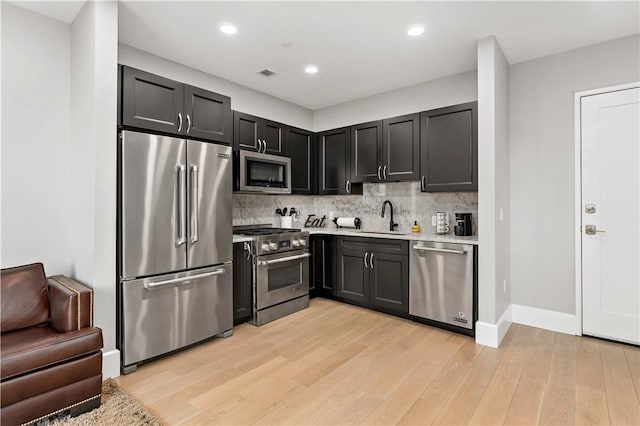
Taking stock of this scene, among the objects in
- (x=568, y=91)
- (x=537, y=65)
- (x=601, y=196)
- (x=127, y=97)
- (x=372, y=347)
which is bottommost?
(x=372, y=347)

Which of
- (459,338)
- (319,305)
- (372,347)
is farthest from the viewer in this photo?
(319,305)

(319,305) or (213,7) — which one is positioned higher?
(213,7)

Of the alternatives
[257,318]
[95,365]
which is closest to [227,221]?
[257,318]

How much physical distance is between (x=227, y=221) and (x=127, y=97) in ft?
4.22

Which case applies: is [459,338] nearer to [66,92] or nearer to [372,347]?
[372,347]

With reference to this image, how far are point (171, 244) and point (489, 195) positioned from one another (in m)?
2.79

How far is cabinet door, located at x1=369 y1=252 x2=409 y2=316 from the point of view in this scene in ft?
11.9

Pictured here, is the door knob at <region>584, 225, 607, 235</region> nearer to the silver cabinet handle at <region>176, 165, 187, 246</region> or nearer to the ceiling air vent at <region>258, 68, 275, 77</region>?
the ceiling air vent at <region>258, 68, 275, 77</region>

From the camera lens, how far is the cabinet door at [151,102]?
2.54m

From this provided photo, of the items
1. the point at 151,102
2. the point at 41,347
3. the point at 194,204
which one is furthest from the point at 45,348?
the point at 151,102

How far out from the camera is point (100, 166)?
2.36 m

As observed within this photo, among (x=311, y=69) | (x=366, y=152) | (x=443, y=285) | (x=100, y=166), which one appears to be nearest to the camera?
(x=100, y=166)

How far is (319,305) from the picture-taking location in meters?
4.17

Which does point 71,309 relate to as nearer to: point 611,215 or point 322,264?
point 322,264
